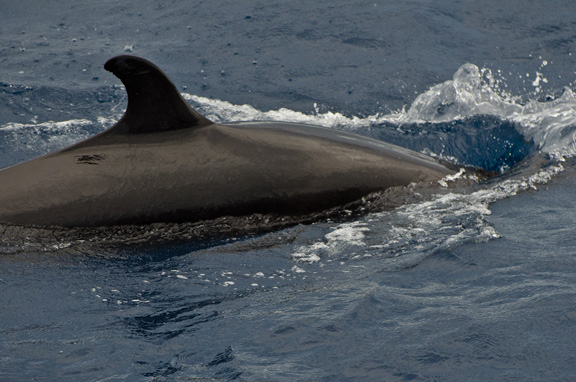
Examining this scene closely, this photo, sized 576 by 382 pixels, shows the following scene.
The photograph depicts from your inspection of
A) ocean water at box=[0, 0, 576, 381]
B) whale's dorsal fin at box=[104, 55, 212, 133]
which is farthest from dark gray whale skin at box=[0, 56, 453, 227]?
ocean water at box=[0, 0, 576, 381]

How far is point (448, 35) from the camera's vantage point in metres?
17.1

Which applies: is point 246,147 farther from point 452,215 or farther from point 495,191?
point 495,191

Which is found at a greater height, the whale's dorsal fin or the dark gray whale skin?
the whale's dorsal fin

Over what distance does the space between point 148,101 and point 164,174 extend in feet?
2.56

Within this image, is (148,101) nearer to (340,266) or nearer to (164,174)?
(164,174)

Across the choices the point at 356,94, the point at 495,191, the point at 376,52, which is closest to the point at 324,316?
the point at 495,191

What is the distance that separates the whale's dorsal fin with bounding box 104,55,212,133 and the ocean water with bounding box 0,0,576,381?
112 cm

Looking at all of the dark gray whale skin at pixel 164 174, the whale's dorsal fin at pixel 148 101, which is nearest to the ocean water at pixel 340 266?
the dark gray whale skin at pixel 164 174

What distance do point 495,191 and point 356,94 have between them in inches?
199

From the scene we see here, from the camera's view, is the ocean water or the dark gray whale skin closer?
the ocean water

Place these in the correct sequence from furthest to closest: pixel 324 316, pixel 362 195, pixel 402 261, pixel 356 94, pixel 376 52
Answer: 1. pixel 376 52
2. pixel 356 94
3. pixel 362 195
4. pixel 402 261
5. pixel 324 316

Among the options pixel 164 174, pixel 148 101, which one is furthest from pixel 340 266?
pixel 148 101

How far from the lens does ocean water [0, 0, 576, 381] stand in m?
6.12

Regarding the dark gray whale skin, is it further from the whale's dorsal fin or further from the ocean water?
the ocean water
